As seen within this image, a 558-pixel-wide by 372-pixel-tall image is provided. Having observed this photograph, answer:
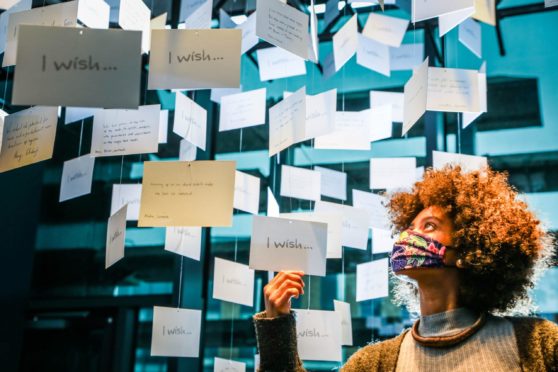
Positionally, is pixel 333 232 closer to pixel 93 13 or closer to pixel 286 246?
pixel 286 246

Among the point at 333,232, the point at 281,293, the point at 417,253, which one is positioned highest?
the point at 333,232

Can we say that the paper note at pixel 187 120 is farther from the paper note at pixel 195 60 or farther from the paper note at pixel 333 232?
the paper note at pixel 195 60

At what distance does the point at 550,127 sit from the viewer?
3574 mm

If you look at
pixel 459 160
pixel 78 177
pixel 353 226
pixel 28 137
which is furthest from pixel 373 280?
pixel 28 137

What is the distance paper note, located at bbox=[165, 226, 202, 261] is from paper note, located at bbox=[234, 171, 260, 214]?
0.22 m

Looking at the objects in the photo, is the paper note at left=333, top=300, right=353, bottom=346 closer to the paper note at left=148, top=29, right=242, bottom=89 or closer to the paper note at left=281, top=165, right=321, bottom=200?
the paper note at left=281, top=165, right=321, bottom=200

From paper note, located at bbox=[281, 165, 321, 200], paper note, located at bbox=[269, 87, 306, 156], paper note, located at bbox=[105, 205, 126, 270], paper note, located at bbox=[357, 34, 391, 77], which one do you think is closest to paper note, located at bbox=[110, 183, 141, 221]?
paper note, located at bbox=[105, 205, 126, 270]

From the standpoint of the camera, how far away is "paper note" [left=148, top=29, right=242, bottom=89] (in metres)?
1.71

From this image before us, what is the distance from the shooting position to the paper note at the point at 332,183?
280 centimetres

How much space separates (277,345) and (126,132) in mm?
982

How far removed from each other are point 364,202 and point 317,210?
0.40 m

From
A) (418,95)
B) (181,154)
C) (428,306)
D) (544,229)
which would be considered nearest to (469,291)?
(428,306)

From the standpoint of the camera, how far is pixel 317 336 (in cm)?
228

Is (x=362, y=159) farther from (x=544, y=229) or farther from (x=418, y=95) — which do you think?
(x=544, y=229)
